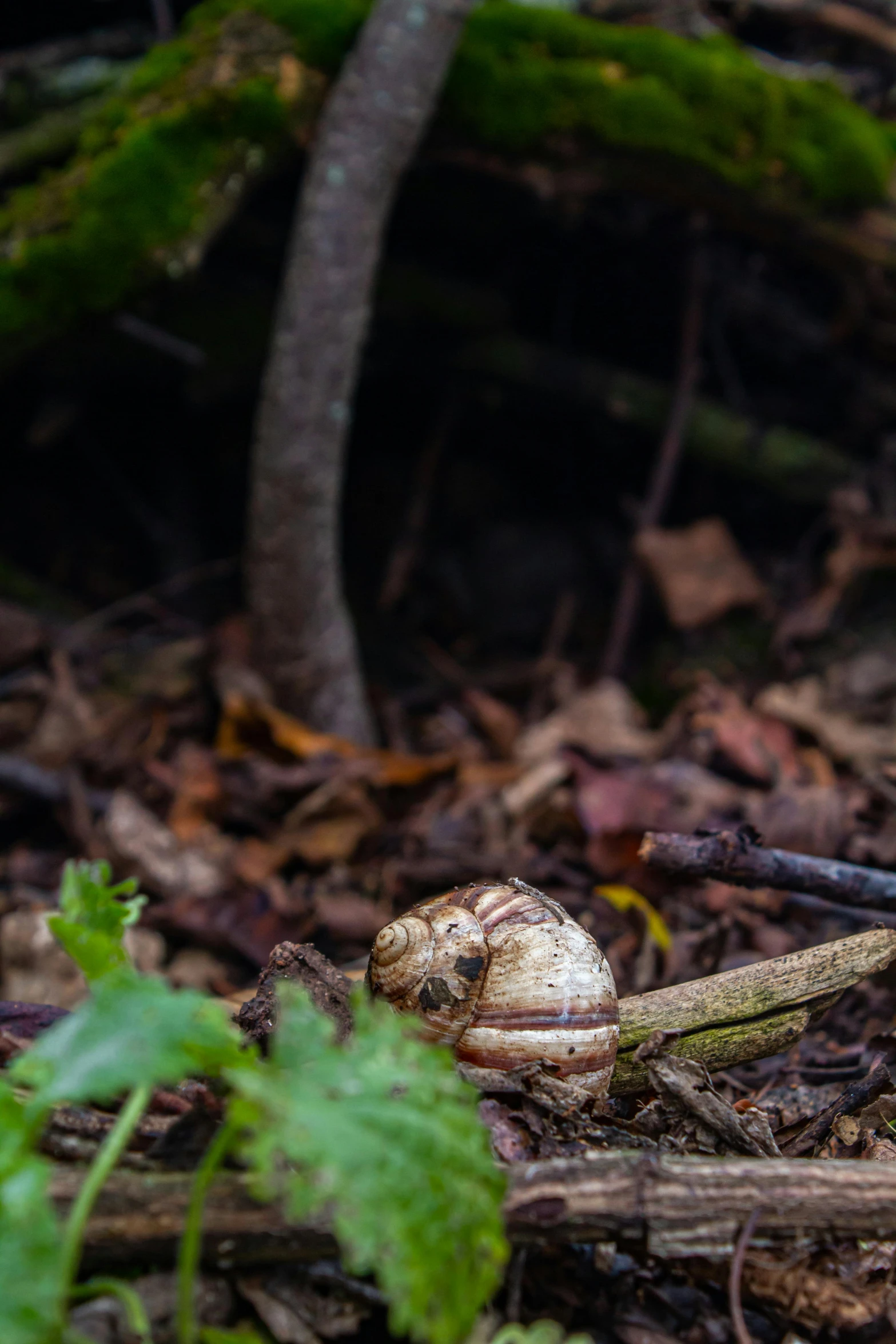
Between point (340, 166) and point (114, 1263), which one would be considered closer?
point (114, 1263)

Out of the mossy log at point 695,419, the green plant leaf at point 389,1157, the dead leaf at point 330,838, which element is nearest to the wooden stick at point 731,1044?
the green plant leaf at point 389,1157

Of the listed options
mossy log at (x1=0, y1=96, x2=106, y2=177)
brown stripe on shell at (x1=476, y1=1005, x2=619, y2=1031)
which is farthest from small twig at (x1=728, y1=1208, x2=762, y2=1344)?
mossy log at (x1=0, y1=96, x2=106, y2=177)

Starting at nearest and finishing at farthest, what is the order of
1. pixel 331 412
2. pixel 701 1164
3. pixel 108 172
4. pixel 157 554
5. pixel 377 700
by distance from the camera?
pixel 701 1164 → pixel 108 172 → pixel 331 412 → pixel 377 700 → pixel 157 554

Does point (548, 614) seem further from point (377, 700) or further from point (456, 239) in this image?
point (456, 239)

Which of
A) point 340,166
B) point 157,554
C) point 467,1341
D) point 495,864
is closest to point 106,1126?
point 467,1341

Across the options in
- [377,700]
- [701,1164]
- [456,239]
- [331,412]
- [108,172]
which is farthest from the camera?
[456,239]

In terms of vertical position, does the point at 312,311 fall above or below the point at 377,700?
above

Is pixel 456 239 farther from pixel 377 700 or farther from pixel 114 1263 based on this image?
pixel 114 1263

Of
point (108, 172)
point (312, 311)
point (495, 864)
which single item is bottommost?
point (495, 864)
